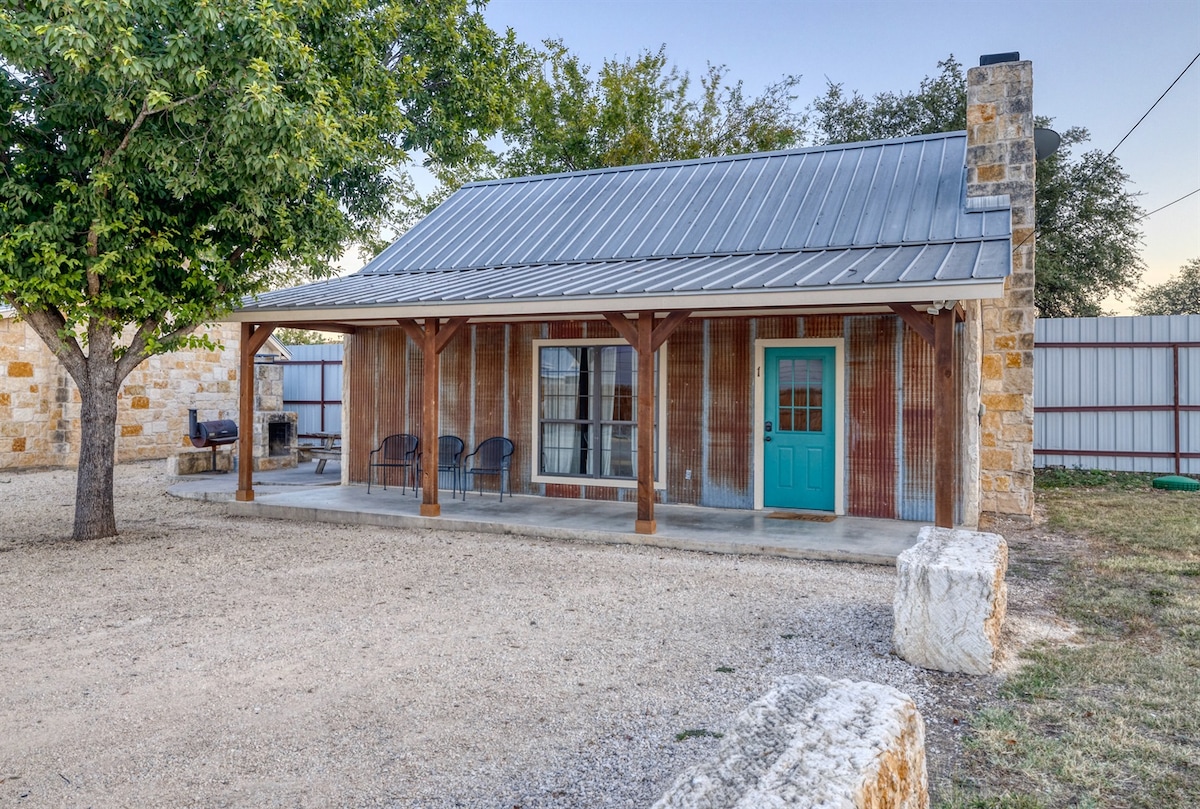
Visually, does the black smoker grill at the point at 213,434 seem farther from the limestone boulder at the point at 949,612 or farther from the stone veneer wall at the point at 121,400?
the limestone boulder at the point at 949,612

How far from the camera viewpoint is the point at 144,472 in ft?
42.3

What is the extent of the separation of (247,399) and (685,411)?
501 cm

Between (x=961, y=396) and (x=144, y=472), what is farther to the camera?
(x=144, y=472)

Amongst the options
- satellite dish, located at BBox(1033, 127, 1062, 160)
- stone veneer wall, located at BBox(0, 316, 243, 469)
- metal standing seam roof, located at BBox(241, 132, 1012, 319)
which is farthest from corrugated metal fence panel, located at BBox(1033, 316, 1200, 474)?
stone veneer wall, located at BBox(0, 316, 243, 469)

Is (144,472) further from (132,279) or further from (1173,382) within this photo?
(1173,382)

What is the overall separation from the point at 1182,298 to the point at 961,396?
19.5 m

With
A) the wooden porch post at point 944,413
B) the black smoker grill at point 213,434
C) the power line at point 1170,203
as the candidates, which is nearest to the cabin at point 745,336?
the wooden porch post at point 944,413

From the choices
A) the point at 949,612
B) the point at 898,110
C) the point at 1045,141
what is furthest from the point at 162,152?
the point at 898,110

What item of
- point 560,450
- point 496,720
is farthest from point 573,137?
point 496,720

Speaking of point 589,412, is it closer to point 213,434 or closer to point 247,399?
point 247,399

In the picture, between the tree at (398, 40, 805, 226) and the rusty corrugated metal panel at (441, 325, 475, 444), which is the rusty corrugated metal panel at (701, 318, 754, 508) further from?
the tree at (398, 40, 805, 226)

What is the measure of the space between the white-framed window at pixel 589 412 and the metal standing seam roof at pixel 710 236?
1041mm

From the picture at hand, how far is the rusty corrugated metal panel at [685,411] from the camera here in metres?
8.75

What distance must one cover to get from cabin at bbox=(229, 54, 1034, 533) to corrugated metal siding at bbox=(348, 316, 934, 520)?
0.07ft
